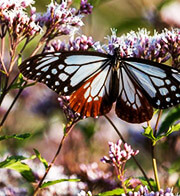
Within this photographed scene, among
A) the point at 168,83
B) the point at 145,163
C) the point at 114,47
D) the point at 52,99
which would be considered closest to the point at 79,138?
the point at 52,99

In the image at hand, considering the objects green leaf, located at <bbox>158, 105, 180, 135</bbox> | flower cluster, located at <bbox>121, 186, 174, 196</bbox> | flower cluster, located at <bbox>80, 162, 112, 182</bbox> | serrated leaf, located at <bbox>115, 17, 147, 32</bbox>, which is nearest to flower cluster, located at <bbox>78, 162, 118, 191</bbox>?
flower cluster, located at <bbox>80, 162, 112, 182</bbox>

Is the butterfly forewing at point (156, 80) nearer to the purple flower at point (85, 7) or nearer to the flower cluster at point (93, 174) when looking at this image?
the purple flower at point (85, 7)

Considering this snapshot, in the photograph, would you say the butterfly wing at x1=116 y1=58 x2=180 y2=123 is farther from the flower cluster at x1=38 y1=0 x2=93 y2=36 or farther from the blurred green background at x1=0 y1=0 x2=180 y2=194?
the blurred green background at x1=0 y1=0 x2=180 y2=194

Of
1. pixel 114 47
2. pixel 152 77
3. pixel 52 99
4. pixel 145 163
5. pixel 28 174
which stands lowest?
pixel 145 163

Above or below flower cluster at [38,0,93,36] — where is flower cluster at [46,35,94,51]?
below

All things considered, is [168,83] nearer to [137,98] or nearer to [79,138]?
[137,98]

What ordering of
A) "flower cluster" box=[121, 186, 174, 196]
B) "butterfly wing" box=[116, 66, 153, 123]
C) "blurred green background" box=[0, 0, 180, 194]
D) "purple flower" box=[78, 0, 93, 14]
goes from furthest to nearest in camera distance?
"blurred green background" box=[0, 0, 180, 194] → "purple flower" box=[78, 0, 93, 14] → "butterfly wing" box=[116, 66, 153, 123] → "flower cluster" box=[121, 186, 174, 196]

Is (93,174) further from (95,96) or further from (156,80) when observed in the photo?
(156,80)
